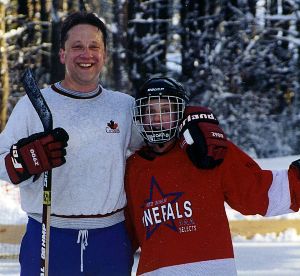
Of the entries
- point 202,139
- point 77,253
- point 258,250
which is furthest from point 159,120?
point 258,250

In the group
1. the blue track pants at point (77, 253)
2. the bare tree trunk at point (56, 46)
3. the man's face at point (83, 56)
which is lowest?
the bare tree trunk at point (56, 46)

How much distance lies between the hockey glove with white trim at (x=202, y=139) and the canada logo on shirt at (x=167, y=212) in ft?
0.55

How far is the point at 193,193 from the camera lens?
9.21 ft

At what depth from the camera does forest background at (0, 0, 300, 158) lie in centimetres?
1275

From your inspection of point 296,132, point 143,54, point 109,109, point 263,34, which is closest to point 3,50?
point 143,54

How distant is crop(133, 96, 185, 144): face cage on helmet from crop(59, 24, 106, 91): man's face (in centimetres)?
24

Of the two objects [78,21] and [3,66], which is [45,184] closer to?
[78,21]

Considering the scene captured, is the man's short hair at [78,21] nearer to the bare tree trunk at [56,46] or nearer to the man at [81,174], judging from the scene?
the man at [81,174]

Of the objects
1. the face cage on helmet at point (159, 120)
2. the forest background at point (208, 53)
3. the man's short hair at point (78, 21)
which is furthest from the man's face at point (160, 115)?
the forest background at point (208, 53)

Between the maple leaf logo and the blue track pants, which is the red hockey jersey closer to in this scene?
the blue track pants

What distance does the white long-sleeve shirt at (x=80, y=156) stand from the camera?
2.88m

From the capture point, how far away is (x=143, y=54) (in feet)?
47.3

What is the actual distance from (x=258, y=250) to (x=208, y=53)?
27.8 feet

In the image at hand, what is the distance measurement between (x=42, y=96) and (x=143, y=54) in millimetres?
11641
